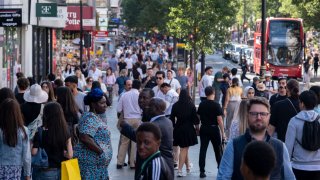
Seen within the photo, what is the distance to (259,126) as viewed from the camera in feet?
23.2

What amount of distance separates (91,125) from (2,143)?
962mm

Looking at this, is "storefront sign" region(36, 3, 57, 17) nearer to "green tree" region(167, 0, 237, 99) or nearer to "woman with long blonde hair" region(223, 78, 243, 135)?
"green tree" region(167, 0, 237, 99)

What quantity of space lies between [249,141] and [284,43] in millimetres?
46095

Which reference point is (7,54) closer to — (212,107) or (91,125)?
(212,107)

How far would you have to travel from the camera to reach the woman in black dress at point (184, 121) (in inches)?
602

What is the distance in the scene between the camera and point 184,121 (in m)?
15.4

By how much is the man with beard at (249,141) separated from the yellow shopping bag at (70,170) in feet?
8.22

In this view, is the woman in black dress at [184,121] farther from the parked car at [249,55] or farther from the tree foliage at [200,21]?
the parked car at [249,55]

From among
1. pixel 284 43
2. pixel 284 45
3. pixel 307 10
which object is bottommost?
pixel 284 45

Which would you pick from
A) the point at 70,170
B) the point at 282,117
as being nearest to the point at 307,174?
the point at 282,117

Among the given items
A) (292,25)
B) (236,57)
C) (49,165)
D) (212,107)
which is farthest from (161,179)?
(236,57)

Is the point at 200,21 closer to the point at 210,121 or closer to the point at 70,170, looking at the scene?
the point at 210,121

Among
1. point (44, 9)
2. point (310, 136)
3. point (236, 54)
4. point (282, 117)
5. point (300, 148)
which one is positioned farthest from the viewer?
point (236, 54)

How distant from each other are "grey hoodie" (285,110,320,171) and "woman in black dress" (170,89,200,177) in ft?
17.7
